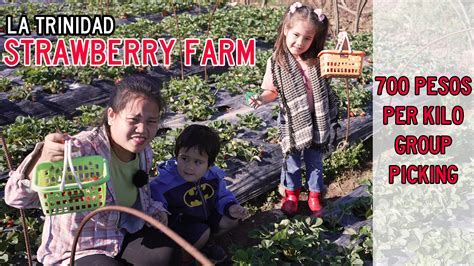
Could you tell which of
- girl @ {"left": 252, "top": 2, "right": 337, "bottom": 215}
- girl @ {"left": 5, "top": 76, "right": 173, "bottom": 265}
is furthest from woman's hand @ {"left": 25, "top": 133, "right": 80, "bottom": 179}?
girl @ {"left": 252, "top": 2, "right": 337, "bottom": 215}

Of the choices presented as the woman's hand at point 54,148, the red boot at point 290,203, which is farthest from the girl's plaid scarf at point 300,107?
the woman's hand at point 54,148

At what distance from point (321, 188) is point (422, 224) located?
0.74 meters

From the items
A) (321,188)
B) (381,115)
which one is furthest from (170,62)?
(321,188)

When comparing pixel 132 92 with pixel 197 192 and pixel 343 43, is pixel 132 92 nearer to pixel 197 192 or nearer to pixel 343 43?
pixel 197 192

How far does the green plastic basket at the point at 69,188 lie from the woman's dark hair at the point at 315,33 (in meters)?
1.65

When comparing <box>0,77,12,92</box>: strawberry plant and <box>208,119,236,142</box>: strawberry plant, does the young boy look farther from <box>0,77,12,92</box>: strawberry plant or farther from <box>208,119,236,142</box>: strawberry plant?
<box>0,77,12,92</box>: strawberry plant

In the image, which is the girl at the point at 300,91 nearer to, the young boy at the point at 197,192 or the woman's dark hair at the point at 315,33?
the woman's dark hair at the point at 315,33

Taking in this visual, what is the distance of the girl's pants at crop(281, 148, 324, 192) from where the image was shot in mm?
3607

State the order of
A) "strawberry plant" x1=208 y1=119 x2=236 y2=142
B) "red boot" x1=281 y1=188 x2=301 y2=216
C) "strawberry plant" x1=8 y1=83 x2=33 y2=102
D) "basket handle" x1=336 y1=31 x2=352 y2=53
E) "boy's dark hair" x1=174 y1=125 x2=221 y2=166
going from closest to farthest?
"boy's dark hair" x1=174 y1=125 x2=221 y2=166, "basket handle" x1=336 y1=31 x2=352 y2=53, "red boot" x1=281 y1=188 x2=301 y2=216, "strawberry plant" x1=208 y1=119 x2=236 y2=142, "strawberry plant" x1=8 y1=83 x2=33 y2=102

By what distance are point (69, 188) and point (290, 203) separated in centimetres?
214

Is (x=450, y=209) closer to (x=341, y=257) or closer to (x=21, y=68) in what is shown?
(x=341, y=257)

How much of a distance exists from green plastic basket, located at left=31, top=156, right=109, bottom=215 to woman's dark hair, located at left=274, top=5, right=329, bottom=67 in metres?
1.65

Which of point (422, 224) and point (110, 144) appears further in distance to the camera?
point (422, 224)

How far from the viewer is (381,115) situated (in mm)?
5402
